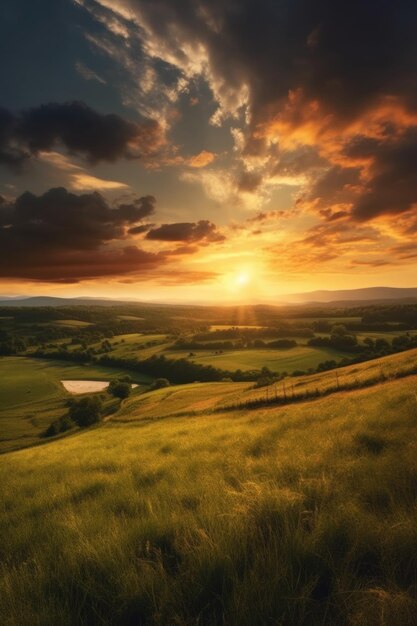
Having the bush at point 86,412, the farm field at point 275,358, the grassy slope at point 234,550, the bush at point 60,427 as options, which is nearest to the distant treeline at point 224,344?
the farm field at point 275,358

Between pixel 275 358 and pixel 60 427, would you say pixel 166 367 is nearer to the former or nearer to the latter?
pixel 275 358

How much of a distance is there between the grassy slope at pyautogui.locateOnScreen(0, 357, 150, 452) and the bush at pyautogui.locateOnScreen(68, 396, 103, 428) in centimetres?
667

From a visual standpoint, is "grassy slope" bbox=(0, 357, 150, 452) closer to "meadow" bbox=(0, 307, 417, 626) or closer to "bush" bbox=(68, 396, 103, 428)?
"bush" bbox=(68, 396, 103, 428)

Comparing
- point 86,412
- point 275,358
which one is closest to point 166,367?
point 275,358

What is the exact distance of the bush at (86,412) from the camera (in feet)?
219

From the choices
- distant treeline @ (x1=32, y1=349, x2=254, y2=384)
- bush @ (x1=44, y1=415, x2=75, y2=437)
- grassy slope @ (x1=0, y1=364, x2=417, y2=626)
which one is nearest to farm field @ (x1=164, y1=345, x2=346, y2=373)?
distant treeline @ (x1=32, y1=349, x2=254, y2=384)

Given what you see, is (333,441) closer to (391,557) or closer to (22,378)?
(391,557)

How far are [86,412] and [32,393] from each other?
155 feet

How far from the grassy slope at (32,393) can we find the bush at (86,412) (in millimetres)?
6667

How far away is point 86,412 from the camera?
226ft

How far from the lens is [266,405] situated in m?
28.2

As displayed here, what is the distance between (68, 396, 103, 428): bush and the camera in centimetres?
6681

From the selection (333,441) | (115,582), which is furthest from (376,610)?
(333,441)

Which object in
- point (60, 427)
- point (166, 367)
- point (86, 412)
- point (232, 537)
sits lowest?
point (166, 367)
